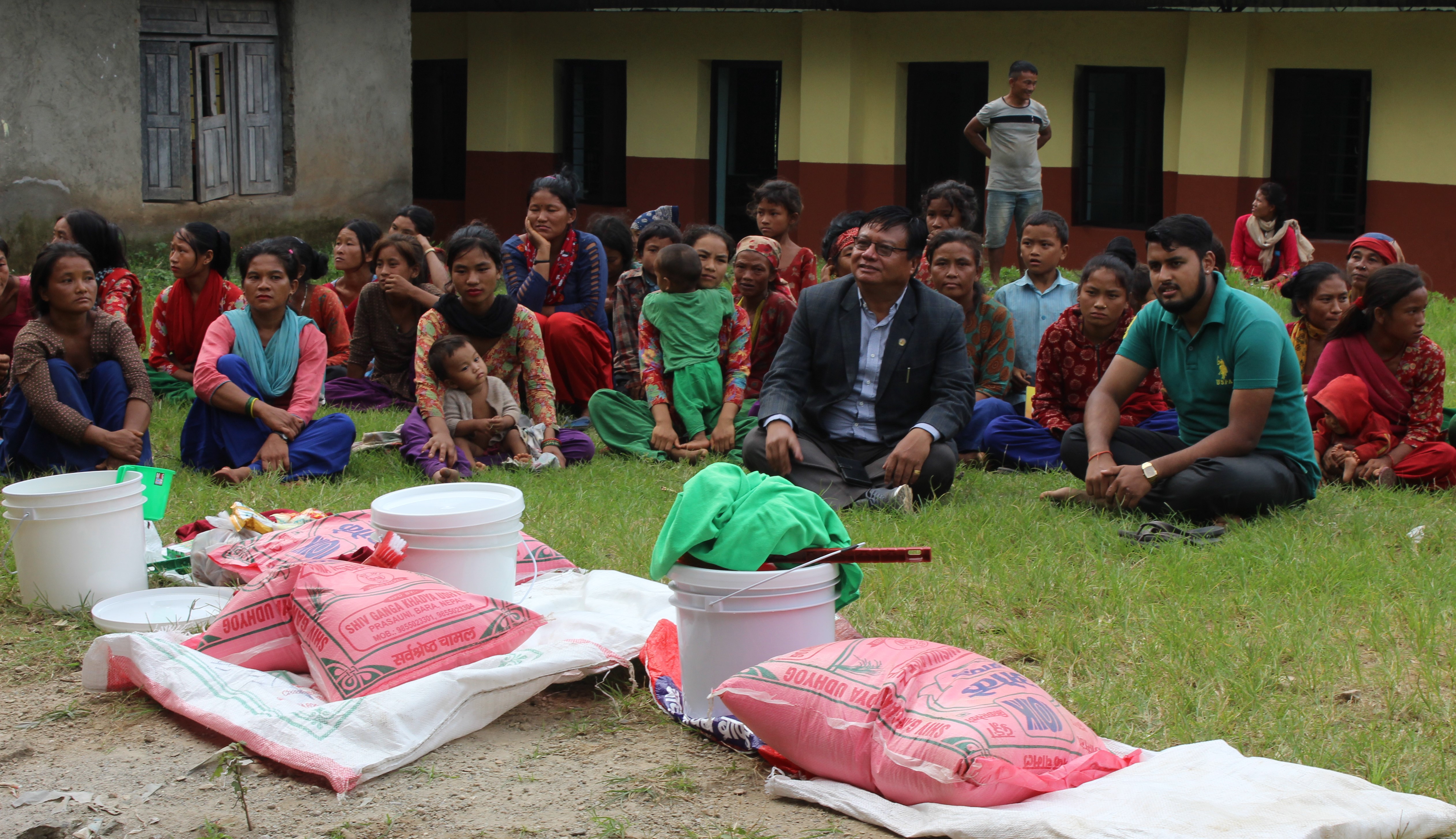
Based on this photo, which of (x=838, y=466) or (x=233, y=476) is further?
(x=233, y=476)

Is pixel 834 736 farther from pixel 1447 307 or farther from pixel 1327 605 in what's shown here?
pixel 1447 307

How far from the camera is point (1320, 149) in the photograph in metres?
11.9

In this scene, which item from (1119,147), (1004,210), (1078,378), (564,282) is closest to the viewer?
(1078,378)

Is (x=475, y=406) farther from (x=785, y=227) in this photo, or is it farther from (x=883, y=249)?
(x=785, y=227)

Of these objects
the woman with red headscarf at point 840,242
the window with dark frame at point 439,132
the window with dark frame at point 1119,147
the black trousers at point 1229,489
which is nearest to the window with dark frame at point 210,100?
the window with dark frame at point 439,132

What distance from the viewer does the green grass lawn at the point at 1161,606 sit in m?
3.06

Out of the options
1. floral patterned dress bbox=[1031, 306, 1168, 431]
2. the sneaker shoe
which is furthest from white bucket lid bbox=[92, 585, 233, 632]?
floral patterned dress bbox=[1031, 306, 1168, 431]

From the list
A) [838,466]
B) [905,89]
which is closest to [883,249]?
[838,466]

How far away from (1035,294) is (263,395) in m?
3.67

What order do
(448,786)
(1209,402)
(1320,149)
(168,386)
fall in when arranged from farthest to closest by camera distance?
(1320,149) < (168,386) < (1209,402) < (448,786)

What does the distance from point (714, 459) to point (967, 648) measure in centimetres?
260

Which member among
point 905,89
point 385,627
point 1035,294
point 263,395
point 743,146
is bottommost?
point 385,627

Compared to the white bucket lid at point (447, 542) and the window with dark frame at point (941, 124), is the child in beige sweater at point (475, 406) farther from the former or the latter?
the window with dark frame at point (941, 124)

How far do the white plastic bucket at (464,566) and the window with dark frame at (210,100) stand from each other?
9.24 m
